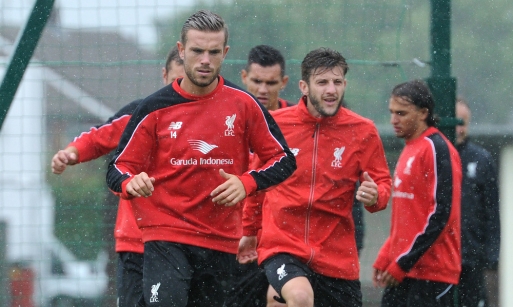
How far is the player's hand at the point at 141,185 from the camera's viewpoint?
528 centimetres

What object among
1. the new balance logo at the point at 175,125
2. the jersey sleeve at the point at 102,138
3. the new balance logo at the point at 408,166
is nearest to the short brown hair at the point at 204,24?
the new balance logo at the point at 175,125

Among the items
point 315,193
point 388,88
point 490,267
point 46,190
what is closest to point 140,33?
point 46,190

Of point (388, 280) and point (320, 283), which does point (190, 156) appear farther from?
point (388, 280)

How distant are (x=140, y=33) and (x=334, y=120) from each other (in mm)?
2352

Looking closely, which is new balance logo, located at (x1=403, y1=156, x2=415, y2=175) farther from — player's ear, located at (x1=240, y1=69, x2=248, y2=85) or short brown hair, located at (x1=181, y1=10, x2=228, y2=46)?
short brown hair, located at (x1=181, y1=10, x2=228, y2=46)

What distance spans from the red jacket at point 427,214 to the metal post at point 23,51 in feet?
8.32

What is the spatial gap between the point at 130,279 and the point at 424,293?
191cm

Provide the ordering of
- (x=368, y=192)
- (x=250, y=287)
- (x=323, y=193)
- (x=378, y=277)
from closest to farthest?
(x=368, y=192)
(x=323, y=193)
(x=378, y=277)
(x=250, y=287)

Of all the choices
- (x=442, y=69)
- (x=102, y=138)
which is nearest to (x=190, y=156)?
(x=102, y=138)

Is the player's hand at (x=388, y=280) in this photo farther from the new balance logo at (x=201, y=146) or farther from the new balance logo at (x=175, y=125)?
the new balance logo at (x=175, y=125)

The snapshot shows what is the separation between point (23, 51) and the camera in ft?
21.1

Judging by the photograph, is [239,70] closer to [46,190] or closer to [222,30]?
[46,190]

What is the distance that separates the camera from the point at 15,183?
8250 mm

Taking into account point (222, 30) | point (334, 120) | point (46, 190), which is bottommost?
point (46, 190)
